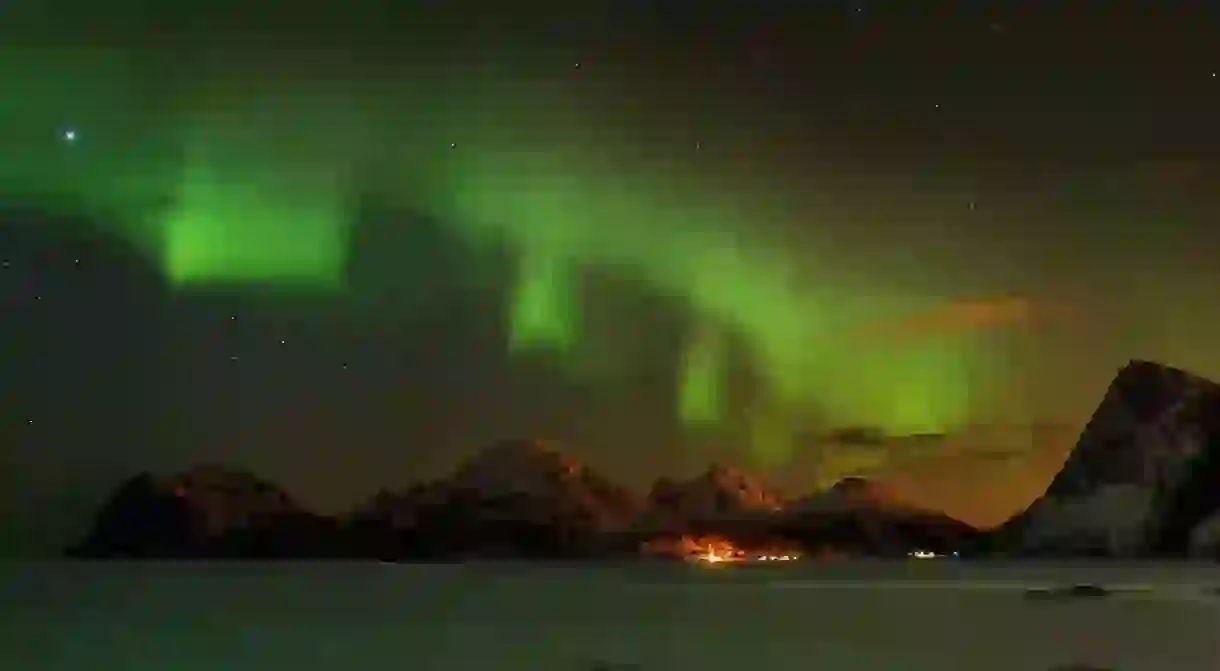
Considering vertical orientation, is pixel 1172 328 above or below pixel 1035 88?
below

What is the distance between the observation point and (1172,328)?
2.07 m

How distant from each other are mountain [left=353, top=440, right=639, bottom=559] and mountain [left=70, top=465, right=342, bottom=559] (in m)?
0.10

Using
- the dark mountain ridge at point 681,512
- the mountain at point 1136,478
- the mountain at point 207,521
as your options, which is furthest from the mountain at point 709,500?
the mountain at point 207,521

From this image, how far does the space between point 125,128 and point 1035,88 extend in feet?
5.53

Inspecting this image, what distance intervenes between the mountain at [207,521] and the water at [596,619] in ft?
0.11

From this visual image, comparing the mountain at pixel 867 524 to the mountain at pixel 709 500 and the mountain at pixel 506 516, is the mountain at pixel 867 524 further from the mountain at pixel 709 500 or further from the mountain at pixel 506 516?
the mountain at pixel 506 516

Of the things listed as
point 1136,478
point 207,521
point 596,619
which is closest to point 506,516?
point 596,619

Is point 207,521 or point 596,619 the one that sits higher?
point 207,521

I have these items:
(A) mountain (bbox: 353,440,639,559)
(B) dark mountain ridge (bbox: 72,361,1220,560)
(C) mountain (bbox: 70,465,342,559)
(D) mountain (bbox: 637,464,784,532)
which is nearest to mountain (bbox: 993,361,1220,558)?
(B) dark mountain ridge (bbox: 72,361,1220,560)

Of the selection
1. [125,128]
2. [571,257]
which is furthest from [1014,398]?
[125,128]

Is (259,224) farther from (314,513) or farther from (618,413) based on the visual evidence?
(618,413)

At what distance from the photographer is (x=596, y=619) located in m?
1.98

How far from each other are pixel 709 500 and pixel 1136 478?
0.74m

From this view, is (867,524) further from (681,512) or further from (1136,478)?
(1136,478)
